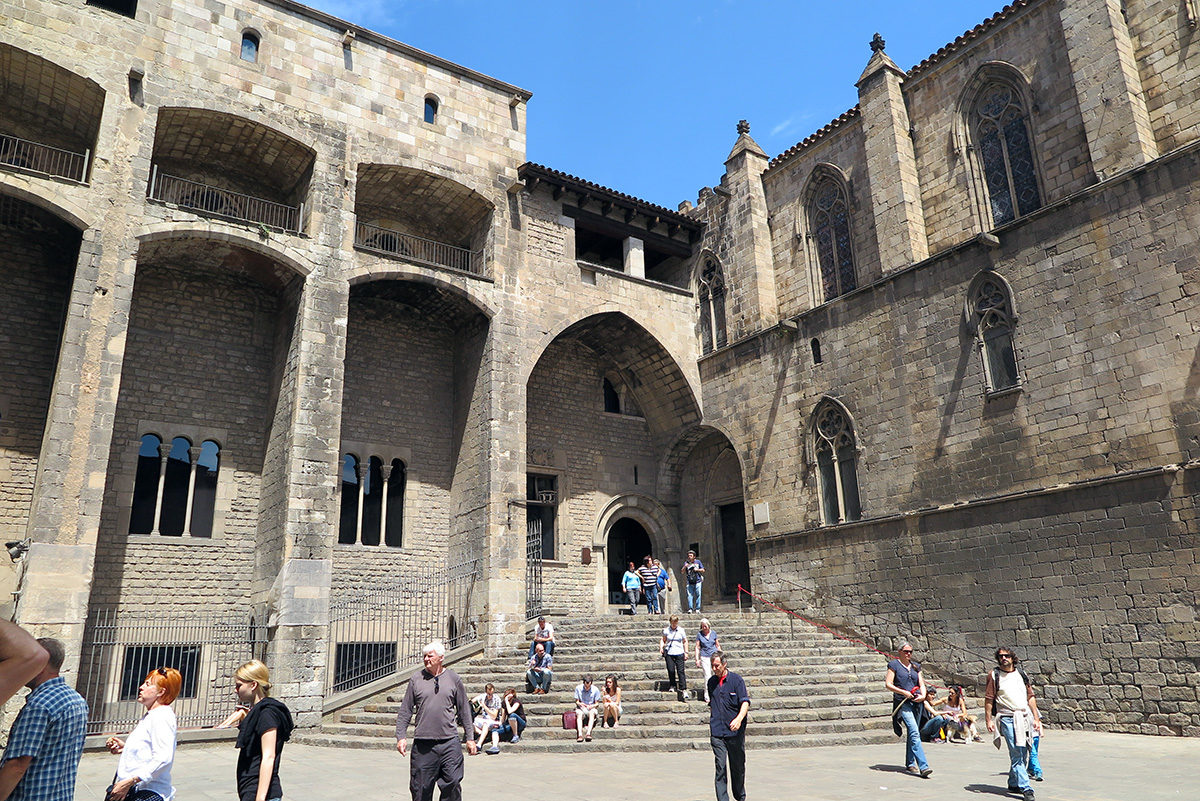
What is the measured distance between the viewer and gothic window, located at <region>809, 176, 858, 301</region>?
1836 cm

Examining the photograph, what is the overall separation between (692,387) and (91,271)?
13.2 metres

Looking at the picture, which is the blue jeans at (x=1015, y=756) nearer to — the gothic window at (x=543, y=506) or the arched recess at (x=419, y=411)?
the arched recess at (x=419, y=411)

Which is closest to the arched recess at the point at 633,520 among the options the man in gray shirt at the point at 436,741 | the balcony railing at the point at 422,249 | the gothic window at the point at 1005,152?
the balcony railing at the point at 422,249

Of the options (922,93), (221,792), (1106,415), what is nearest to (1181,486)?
(1106,415)

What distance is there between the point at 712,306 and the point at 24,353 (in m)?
14.9

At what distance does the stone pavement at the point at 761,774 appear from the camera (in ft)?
25.3

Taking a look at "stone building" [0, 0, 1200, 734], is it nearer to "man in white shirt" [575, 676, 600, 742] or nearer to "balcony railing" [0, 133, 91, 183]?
"balcony railing" [0, 133, 91, 183]

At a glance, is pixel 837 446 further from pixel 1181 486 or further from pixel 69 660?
pixel 69 660

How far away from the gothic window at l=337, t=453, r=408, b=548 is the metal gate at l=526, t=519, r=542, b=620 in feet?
9.48

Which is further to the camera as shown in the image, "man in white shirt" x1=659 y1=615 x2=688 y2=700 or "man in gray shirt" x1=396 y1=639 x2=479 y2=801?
"man in white shirt" x1=659 y1=615 x2=688 y2=700

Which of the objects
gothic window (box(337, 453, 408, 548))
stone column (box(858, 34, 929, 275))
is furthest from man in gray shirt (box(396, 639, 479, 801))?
stone column (box(858, 34, 929, 275))

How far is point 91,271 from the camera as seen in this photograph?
1353 cm

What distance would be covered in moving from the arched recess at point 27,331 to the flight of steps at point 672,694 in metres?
7.02

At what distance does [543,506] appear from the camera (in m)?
20.1
